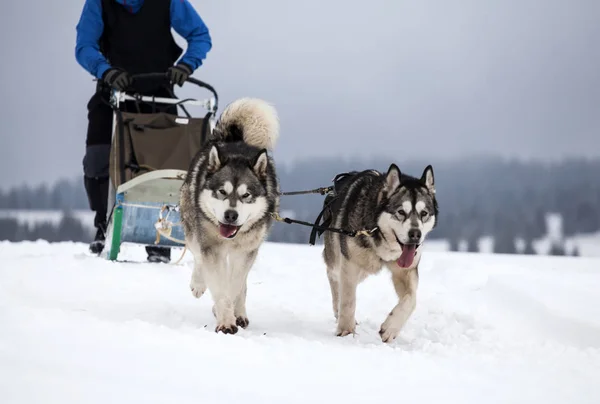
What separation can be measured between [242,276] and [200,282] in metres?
0.49

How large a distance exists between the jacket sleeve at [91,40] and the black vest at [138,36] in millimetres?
85

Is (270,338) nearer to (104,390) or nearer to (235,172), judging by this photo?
(235,172)

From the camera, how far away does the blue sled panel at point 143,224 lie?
13.9 ft

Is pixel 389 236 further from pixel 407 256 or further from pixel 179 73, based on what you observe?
pixel 179 73

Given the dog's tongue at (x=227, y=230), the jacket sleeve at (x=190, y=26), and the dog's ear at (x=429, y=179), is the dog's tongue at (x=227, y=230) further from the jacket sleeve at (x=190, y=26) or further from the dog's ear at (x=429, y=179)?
the jacket sleeve at (x=190, y=26)

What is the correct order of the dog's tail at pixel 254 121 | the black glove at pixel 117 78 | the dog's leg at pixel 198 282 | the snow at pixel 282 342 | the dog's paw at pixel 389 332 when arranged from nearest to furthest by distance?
1. the snow at pixel 282 342
2. the dog's paw at pixel 389 332
3. the dog's tail at pixel 254 121
4. the dog's leg at pixel 198 282
5. the black glove at pixel 117 78

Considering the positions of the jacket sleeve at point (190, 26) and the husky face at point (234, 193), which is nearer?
the husky face at point (234, 193)

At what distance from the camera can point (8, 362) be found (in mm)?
1517

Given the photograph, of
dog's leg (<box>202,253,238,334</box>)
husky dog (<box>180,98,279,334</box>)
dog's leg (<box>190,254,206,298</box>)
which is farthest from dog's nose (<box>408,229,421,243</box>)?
dog's leg (<box>190,254,206,298</box>)

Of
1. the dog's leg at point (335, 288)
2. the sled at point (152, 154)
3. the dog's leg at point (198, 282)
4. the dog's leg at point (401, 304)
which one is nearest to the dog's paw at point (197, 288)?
the dog's leg at point (198, 282)

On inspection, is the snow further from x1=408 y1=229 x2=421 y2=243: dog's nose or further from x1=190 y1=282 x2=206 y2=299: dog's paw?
x1=408 y1=229 x2=421 y2=243: dog's nose

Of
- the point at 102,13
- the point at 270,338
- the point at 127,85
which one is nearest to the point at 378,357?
the point at 270,338

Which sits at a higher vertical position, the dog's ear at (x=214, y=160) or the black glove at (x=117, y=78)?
the black glove at (x=117, y=78)

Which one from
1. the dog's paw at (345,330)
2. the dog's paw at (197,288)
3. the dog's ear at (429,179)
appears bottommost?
the dog's paw at (197,288)
